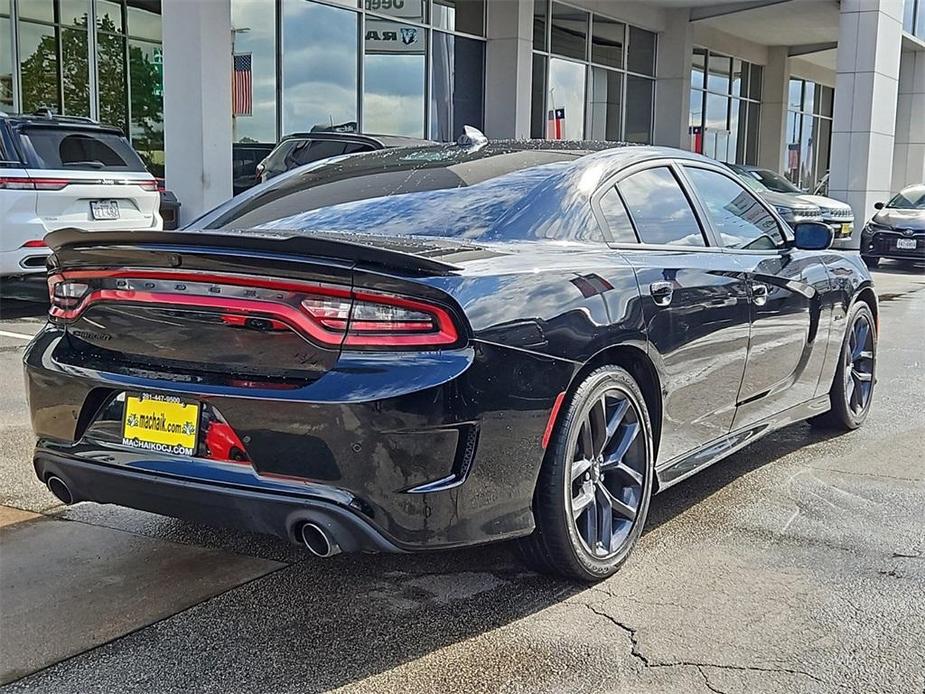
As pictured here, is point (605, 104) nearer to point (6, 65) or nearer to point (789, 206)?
point (789, 206)

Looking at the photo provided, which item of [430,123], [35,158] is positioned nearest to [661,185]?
[35,158]

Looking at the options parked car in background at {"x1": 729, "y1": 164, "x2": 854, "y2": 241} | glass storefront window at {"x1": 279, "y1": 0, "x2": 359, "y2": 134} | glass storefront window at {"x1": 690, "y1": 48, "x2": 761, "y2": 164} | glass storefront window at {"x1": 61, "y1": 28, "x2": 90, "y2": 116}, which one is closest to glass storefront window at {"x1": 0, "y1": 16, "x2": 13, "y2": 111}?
glass storefront window at {"x1": 61, "y1": 28, "x2": 90, "y2": 116}

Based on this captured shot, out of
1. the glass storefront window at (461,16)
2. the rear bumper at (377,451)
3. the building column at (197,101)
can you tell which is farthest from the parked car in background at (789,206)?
the rear bumper at (377,451)

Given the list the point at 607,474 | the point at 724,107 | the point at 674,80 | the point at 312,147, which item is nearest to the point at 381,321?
the point at 607,474

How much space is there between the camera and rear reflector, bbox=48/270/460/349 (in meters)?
3.05

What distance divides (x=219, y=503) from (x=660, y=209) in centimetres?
224

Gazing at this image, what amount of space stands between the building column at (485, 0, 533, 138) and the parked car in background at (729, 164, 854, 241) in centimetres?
414

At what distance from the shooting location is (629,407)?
383cm

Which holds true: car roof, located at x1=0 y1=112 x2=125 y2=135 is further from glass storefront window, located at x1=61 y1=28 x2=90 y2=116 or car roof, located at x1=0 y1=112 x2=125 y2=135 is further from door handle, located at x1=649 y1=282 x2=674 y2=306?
glass storefront window, located at x1=61 y1=28 x2=90 y2=116

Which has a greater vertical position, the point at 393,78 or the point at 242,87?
the point at 393,78

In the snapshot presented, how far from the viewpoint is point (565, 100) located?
73.6 ft

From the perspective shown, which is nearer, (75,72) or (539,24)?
(75,72)

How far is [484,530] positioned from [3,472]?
276 centimetres

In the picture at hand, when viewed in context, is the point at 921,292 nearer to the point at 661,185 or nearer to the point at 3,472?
the point at 661,185
